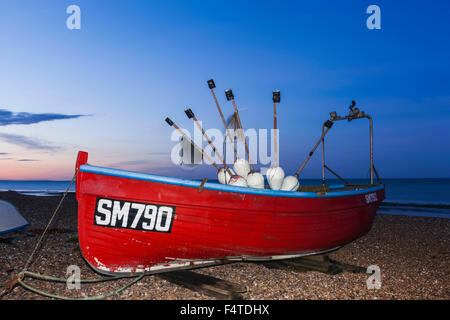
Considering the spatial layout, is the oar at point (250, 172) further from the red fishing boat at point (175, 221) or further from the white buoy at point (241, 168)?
the red fishing boat at point (175, 221)

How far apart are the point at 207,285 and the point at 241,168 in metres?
2.28

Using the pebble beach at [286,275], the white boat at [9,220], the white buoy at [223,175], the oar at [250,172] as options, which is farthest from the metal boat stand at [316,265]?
the white boat at [9,220]

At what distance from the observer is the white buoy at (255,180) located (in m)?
5.62

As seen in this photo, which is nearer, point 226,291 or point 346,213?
point 226,291

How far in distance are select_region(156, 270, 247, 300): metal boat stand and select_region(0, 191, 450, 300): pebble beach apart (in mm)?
86

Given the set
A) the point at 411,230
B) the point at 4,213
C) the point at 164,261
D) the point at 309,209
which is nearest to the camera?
the point at 164,261

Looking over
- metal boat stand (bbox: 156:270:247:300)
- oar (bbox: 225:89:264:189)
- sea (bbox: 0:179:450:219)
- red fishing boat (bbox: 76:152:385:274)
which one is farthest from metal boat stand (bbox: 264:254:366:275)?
sea (bbox: 0:179:450:219)

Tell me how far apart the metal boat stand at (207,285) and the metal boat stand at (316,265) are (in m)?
1.75

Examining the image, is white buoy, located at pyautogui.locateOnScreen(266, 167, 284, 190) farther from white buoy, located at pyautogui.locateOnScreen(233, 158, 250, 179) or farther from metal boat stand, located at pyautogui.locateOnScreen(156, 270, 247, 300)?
metal boat stand, located at pyautogui.locateOnScreen(156, 270, 247, 300)

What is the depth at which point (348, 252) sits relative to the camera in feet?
26.5
